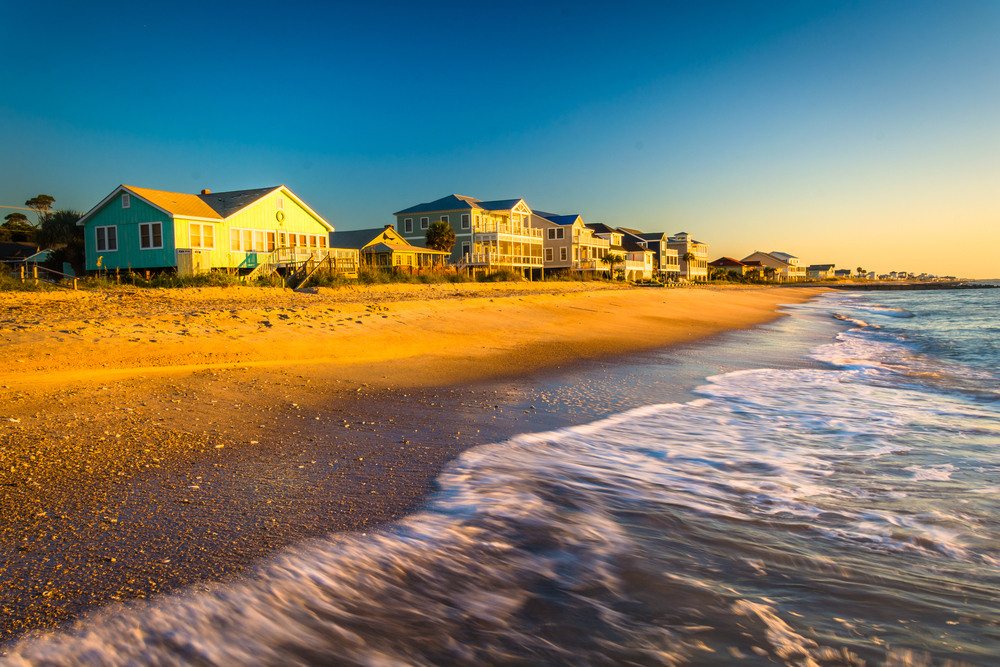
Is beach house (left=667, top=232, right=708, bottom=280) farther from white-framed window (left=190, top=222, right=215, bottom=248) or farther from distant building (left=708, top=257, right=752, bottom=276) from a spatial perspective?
white-framed window (left=190, top=222, right=215, bottom=248)

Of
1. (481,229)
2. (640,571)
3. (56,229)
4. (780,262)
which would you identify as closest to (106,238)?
(56,229)

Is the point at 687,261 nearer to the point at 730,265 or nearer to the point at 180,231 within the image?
the point at 730,265

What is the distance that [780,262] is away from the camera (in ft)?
487

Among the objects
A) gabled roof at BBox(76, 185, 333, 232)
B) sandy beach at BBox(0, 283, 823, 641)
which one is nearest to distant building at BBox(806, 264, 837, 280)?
gabled roof at BBox(76, 185, 333, 232)

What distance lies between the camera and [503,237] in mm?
55062

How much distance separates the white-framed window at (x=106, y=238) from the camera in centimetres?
2973

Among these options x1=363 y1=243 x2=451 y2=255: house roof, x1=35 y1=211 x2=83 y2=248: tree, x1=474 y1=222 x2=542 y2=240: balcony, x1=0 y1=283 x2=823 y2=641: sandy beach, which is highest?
x1=474 y1=222 x2=542 y2=240: balcony

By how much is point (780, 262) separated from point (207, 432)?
16394 cm

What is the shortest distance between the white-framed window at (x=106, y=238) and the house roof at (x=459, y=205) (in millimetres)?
30123

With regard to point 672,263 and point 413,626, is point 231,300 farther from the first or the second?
point 672,263

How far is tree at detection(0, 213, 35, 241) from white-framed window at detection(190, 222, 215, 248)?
168ft

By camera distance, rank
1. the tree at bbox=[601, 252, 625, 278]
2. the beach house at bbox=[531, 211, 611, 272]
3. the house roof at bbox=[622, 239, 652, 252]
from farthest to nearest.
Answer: the house roof at bbox=[622, 239, 652, 252], the tree at bbox=[601, 252, 625, 278], the beach house at bbox=[531, 211, 611, 272]

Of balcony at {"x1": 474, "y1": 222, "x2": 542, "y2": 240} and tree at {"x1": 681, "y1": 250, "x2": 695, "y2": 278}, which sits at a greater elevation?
balcony at {"x1": 474, "y1": 222, "x2": 542, "y2": 240}

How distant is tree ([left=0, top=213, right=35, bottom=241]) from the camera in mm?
66500
